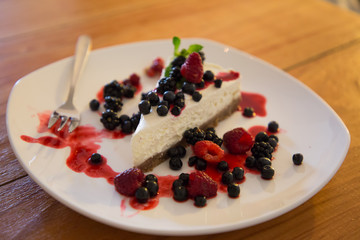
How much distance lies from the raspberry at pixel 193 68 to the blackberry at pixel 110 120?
0.40 m

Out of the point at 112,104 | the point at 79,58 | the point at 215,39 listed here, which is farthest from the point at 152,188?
the point at 215,39

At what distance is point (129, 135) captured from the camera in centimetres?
172

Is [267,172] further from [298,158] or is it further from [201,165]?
[201,165]

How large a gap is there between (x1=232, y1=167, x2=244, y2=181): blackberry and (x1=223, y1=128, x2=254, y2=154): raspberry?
0.16 meters

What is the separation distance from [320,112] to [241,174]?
0.60 meters

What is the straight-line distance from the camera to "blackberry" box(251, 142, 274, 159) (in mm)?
1549

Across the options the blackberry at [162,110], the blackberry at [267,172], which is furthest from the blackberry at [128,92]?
the blackberry at [267,172]

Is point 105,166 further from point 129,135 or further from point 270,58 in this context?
point 270,58

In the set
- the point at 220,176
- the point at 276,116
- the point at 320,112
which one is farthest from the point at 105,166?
the point at 320,112

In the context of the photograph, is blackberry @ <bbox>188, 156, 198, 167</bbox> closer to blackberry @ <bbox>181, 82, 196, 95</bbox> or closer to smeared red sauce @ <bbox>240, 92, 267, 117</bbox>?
blackberry @ <bbox>181, 82, 196, 95</bbox>

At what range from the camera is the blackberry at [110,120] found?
5.58 feet

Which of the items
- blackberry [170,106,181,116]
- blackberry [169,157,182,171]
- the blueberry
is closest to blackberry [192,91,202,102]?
blackberry [170,106,181,116]

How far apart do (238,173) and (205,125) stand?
48cm

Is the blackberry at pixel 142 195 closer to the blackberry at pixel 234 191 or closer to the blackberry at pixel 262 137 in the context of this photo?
the blackberry at pixel 234 191
